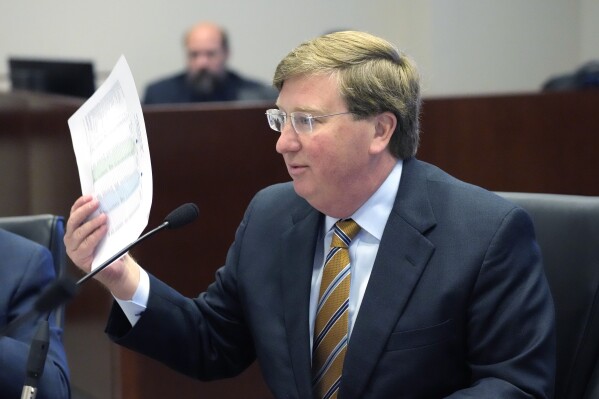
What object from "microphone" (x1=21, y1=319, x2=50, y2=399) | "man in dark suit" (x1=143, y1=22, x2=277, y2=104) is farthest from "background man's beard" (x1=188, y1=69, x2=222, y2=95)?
"microphone" (x1=21, y1=319, x2=50, y2=399)

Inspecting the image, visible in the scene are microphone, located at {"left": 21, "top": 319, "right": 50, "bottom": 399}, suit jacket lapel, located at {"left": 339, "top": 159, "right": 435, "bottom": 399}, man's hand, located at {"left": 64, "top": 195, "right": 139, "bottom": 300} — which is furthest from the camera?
suit jacket lapel, located at {"left": 339, "top": 159, "right": 435, "bottom": 399}

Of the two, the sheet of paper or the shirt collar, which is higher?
the sheet of paper

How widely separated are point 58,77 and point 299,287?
3.56m

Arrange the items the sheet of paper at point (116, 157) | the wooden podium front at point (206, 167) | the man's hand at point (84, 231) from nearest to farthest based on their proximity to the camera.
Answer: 1. the sheet of paper at point (116, 157)
2. the man's hand at point (84, 231)
3. the wooden podium front at point (206, 167)

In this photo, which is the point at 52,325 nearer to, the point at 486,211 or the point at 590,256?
the point at 486,211

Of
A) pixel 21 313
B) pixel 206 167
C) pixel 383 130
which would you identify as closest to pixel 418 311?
pixel 383 130

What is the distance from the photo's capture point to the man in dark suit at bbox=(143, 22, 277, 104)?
6.56 meters

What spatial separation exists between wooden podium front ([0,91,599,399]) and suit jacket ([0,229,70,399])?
136cm

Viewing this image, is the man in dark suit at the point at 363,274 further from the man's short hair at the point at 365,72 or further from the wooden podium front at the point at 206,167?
the wooden podium front at the point at 206,167

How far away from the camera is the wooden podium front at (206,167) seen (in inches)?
150

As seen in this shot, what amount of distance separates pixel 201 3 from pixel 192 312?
18.6 feet

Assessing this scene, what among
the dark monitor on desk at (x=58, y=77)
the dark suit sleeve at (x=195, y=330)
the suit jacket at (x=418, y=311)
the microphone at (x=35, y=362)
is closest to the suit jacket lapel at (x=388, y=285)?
the suit jacket at (x=418, y=311)

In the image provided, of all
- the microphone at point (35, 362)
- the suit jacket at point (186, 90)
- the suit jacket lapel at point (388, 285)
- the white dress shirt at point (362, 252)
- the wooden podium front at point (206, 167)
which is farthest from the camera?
the suit jacket at point (186, 90)

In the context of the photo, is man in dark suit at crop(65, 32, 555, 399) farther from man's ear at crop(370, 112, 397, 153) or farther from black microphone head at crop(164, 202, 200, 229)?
black microphone head at crop(164, 202, 200, 229)
